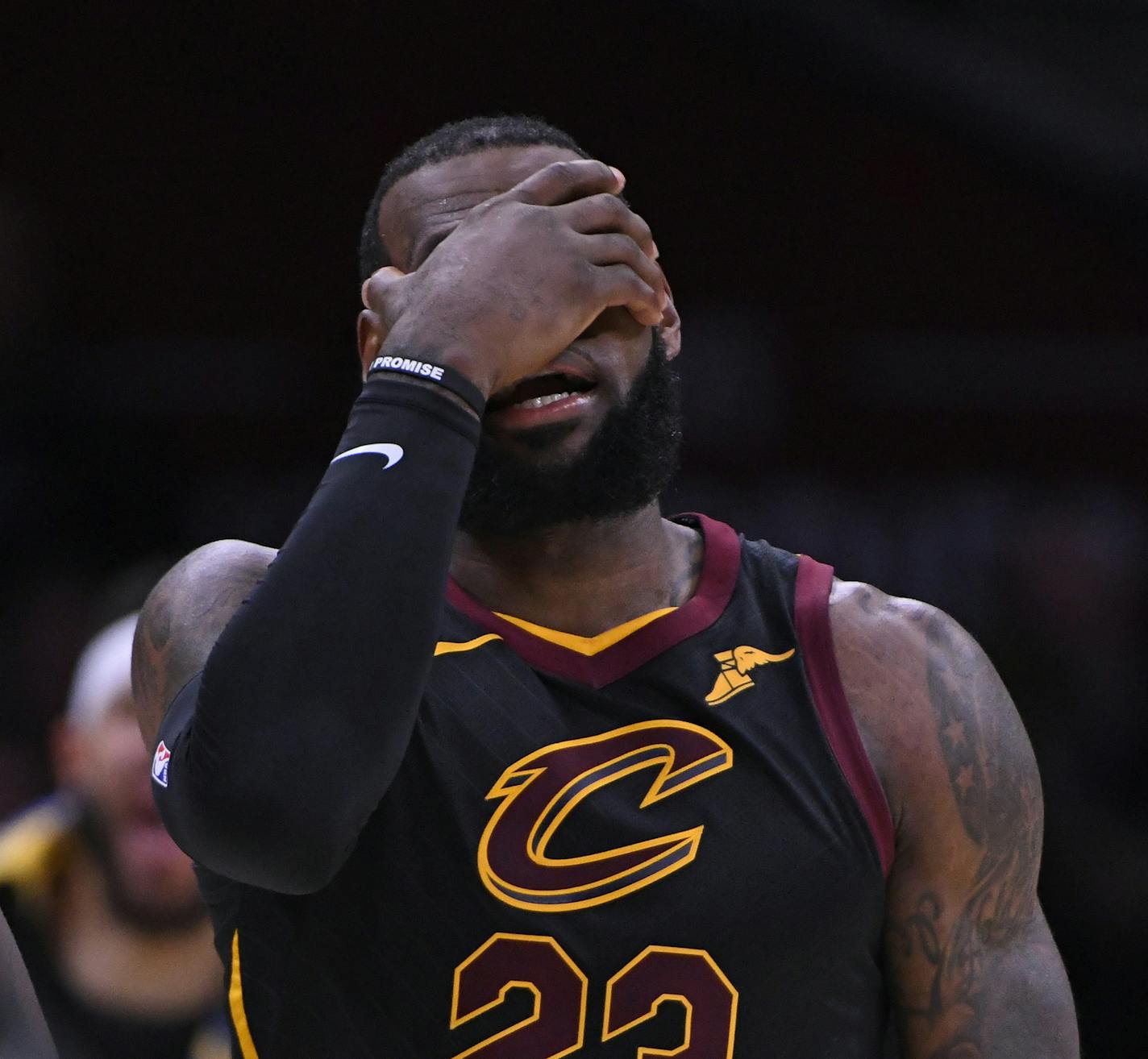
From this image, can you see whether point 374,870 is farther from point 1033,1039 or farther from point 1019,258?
point 1019,258

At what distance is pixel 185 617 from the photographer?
6.38ft

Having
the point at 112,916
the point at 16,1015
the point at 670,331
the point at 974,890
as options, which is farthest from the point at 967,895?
the point at 112,916

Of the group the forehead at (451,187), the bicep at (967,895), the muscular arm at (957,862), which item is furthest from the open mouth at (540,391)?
the bicep at (967,895)

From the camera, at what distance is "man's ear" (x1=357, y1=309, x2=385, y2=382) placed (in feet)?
6.08

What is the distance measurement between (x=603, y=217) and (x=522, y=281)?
0.15 m

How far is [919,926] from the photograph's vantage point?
1889mm

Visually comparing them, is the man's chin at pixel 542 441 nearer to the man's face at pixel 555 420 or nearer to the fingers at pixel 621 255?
the man's face at pixel 555 420

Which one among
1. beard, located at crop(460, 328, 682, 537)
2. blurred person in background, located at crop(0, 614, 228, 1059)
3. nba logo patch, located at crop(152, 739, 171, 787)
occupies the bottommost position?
blurred person in background, located at crop(0, 614, 228, 1059)

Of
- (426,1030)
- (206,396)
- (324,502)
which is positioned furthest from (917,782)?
(206,396)

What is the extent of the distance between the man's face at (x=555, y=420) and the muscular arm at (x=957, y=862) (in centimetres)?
36

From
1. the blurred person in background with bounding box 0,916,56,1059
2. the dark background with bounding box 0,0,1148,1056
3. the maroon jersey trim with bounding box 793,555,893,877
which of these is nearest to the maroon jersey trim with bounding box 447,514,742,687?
the maroon jersey trim with bounding box 793,555,893,877

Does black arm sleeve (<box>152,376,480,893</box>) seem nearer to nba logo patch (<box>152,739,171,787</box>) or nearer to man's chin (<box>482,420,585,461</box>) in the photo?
nba logo patch (<box>152,739,171,787</box>)

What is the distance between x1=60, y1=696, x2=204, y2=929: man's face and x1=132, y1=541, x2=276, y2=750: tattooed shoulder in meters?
1.77

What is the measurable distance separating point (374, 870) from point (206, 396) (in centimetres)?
432
